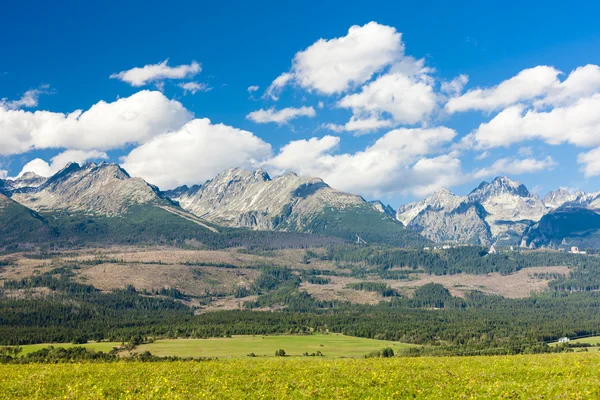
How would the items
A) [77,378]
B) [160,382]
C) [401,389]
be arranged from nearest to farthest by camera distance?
[401,389], [160,382], [77,378]

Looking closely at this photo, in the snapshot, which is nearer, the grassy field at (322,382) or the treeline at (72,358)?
the grassy field at (322,382)

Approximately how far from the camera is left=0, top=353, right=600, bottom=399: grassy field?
51000 mm

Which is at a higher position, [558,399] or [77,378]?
[558,399]

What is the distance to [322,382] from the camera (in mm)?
59562

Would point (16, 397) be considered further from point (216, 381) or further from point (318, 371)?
point (318, 371)

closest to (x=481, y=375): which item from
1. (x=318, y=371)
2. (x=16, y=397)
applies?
(x=318, y=371)

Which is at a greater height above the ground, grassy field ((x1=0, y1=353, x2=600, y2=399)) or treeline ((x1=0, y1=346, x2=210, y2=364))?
grassy field ((x1=0, y1=353, x2=600, y2=399))

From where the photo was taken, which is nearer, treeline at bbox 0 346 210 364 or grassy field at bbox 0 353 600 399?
grassy field at bbox 0 353 600 399

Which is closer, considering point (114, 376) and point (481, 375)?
point (481, 375)

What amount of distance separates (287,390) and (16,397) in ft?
88.0

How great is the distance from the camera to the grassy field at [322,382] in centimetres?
5100

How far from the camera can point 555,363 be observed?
2891 inches

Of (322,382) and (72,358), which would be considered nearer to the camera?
(322,382)

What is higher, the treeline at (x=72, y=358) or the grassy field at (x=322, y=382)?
the grassy field at (x=322, y=382)
